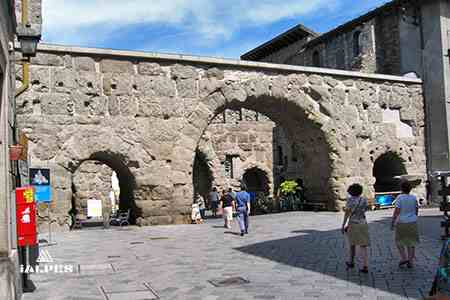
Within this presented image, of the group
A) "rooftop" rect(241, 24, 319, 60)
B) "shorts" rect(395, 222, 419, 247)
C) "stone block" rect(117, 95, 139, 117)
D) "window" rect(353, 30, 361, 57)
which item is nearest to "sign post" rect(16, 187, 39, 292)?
"shorts" rect(395, 222, 419, 247)

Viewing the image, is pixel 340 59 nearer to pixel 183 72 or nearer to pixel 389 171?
pixel 389 171

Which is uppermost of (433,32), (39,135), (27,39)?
(433,32)

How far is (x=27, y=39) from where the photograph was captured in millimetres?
7598

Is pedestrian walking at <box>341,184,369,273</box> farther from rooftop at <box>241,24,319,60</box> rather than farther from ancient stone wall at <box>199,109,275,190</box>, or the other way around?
rooftop at <box>241,24,319,60</box>

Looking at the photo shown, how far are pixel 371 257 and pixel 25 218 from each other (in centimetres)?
531

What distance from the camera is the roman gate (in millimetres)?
12992

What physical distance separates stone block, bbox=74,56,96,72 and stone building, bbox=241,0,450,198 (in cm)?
1131

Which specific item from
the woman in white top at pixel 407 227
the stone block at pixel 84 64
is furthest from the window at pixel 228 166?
the woman in white top at pixel 407 227

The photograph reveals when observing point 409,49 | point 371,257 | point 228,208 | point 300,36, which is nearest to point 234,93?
point 228,208

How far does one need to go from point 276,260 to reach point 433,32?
47.9 feet

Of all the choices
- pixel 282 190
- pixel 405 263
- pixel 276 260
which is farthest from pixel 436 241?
pixel 282 190

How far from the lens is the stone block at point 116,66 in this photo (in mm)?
13711

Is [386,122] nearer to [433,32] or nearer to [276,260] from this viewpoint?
[433,32]

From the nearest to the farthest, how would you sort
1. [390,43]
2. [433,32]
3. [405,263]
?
[405,263] < [433,32] < [390,43]
